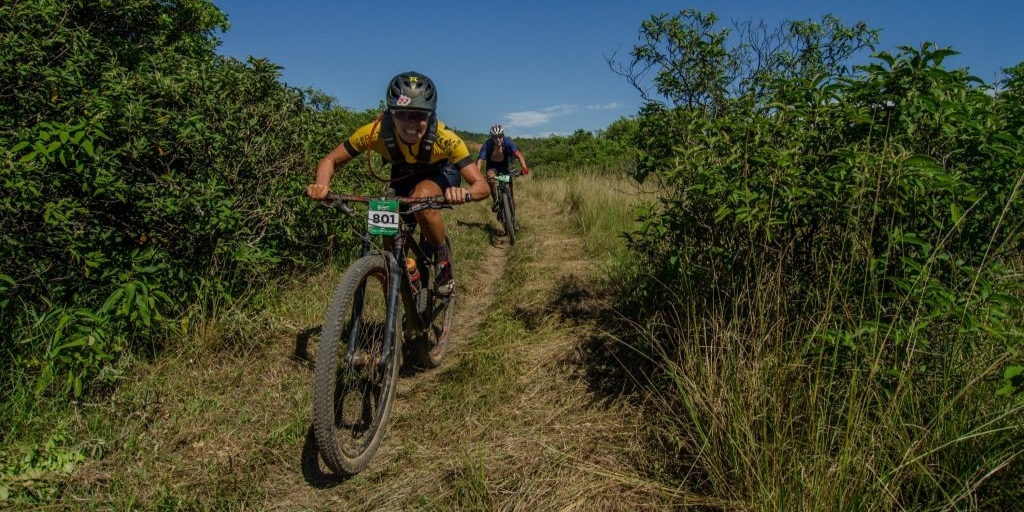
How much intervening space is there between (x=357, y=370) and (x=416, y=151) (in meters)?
1.70

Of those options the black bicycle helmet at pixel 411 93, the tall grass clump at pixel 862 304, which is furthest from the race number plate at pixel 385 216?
the tall grass clump at pixel 862 304

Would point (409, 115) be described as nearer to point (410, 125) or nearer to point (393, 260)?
point (410, 125)

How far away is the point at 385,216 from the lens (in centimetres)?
314

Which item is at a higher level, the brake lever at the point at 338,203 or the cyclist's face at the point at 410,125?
the cyclist's face at the point at 410,125

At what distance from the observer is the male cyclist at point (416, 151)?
348 centimetres

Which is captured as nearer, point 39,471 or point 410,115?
point 39,471

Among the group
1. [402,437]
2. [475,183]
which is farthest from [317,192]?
[402,437]

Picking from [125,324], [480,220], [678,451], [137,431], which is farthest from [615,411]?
[480,220]

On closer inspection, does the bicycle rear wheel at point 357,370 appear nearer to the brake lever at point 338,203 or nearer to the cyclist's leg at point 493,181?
the brake lever at point 338,203

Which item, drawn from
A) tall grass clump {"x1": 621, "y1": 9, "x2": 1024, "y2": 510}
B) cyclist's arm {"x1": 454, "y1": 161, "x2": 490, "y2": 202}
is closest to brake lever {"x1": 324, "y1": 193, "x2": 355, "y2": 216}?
cyclist's arm {"x1": 454, "y1": 161, "x2": 490, "y2": 202}

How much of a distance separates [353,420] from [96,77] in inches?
119

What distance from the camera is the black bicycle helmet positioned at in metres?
3.44

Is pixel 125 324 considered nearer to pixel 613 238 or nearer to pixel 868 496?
pixel 868 496

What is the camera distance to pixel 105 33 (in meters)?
4.86
